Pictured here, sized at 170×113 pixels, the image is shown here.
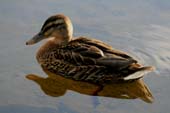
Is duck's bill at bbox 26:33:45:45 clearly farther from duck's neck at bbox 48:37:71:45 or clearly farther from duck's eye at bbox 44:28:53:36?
duck's neck at bbox 48:37:71:45

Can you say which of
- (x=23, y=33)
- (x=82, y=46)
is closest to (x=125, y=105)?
(x=82, y=46)

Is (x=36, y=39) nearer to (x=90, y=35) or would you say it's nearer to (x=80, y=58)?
(x=80, y=58)

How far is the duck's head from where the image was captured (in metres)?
8.33

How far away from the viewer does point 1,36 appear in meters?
8.66

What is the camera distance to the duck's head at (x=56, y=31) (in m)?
8.33

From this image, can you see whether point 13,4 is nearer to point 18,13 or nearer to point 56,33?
point 18,13

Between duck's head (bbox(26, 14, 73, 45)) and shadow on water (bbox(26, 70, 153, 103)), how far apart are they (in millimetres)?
624

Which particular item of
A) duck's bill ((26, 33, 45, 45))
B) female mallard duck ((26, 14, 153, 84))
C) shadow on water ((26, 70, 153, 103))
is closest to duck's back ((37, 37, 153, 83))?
female mallard duck ((26, 14, 153, 84))

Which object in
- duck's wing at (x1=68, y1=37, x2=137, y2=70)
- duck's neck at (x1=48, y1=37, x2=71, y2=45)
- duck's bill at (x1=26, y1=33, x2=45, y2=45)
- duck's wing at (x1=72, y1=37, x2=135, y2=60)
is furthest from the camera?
duck's neck at (x1=48, y1=37, x2=71, y2=45)

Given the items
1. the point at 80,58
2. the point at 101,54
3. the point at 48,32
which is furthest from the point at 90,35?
the point at 101,54

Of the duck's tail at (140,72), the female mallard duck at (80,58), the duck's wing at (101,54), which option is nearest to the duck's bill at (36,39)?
the female mallard duck at (80,58)

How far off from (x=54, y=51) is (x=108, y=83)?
0.90 meters

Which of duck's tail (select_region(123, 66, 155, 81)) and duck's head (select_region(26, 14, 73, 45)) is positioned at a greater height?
duck's head (select_region(26, 14, 73, 45))

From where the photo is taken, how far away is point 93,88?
7.82m
